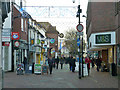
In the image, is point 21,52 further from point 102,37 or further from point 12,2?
point 102,37

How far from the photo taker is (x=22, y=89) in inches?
484

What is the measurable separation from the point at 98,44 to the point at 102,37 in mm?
765

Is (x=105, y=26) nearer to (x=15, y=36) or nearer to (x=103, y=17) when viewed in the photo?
(x=103, y=17)

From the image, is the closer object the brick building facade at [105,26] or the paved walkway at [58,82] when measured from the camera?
the paved walkway at [58,82]

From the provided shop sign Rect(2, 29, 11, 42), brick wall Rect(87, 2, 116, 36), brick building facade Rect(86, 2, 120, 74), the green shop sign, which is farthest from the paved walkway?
brick wall Rect(87, 2, 116, 36)

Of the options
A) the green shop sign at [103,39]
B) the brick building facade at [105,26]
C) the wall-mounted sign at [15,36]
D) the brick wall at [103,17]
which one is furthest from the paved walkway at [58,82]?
the wall-mounted sign at [15,36]

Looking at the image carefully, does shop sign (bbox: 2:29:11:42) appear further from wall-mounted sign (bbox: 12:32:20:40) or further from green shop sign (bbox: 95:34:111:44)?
green shop sign (bbox: 95:34:111:44)

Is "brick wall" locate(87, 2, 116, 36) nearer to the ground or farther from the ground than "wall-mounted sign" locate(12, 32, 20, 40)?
farther from the ground

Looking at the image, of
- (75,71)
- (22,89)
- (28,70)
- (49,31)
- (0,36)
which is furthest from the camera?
(49,31)

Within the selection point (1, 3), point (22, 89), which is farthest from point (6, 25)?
point (22, 89)

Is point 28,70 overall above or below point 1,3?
below

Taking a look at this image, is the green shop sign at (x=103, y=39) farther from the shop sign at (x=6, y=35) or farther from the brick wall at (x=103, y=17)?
the shop sign at (x=6, y=35)

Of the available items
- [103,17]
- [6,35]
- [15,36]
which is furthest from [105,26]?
[6,35]

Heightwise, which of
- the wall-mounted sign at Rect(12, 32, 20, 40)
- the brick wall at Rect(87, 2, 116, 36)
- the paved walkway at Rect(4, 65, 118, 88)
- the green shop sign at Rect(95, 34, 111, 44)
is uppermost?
the brick wall at Rect(87, 2, 116, 36)
